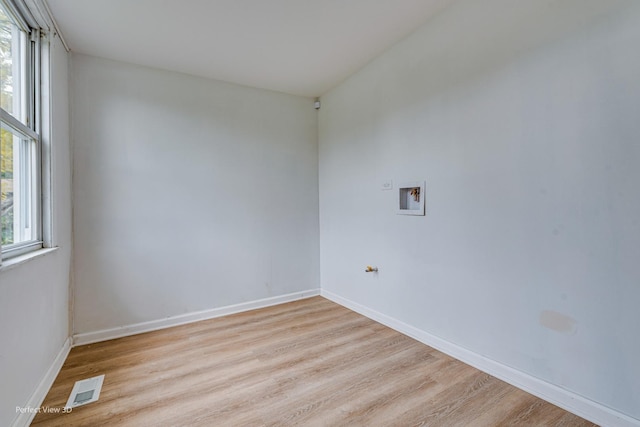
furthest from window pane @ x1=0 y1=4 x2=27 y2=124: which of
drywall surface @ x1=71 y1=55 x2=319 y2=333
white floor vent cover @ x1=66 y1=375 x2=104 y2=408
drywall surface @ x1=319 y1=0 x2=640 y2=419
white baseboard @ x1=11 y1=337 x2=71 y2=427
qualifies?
drywall surface @ x1=319 y1=0 x2=640 y2=419

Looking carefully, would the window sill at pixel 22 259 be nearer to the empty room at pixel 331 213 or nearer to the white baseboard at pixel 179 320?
the empty room at pixel 331 213

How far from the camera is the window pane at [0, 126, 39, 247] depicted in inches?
62.9

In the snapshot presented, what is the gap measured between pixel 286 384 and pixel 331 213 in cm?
212

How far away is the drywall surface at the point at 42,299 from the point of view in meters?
1.37

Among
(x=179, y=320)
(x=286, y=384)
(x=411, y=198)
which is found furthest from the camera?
(x=179, y=320)

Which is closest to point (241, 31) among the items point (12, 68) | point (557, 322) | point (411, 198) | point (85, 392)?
point (12, 68)

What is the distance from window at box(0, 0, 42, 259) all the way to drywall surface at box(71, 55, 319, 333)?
0.63 meters

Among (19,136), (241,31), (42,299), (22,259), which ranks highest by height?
(241,31)

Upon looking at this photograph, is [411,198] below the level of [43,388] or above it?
above

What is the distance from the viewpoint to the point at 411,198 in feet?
8.42

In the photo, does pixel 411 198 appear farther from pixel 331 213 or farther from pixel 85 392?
pixel 85 392

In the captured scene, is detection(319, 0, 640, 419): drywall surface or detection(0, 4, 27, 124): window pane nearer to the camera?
detection(319, 0, 640, 419): drywall surface

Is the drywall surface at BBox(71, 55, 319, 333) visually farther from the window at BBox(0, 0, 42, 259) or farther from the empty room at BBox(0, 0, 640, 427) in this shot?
the window at BBox(0, 0, 42, 259)

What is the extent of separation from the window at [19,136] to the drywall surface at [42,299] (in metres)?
0.10
